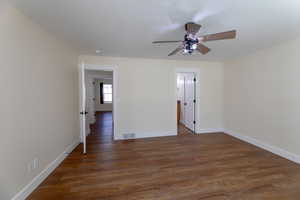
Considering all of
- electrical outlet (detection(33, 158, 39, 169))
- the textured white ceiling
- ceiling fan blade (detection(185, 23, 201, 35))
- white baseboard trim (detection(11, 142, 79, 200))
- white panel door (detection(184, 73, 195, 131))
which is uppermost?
the textured white ceiling

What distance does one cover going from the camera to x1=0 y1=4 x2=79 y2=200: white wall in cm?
148

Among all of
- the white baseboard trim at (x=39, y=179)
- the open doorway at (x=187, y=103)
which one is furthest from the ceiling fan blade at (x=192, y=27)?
the white baseboard trim at (x=39, y=179)

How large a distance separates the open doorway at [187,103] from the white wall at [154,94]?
27cm

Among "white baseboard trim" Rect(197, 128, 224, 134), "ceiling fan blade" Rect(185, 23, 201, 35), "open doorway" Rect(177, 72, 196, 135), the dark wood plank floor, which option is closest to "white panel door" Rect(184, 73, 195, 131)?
"open doorway" Rect(177, 72, 196, 135)

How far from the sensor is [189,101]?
5016mm

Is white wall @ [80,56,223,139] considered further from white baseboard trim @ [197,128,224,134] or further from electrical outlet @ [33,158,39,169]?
electrical outlet @ [33,158,39,169]

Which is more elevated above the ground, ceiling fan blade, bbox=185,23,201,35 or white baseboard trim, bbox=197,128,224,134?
ceiling fan blade, bbox=185,23,201,35

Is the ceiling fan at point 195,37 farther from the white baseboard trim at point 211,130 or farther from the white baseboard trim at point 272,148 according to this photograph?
the white baseboard trim at point 211,130

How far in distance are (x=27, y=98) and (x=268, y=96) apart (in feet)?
15.5

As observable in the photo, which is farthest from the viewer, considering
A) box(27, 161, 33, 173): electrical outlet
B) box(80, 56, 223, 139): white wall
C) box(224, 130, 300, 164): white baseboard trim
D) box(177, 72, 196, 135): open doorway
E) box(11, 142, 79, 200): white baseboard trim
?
box(177, 72, 196, 135): open doorway

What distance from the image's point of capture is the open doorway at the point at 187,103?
15.4 ft

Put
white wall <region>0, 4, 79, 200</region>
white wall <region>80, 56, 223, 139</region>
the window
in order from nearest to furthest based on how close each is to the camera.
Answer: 1. white wall <region>0, 4, 79, 200</region>
2. white wall <region>80, 56, 223, 139</region>
3. the window

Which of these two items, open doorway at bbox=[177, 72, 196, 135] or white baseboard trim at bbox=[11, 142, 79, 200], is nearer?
white baseboard trim at bbox=[11, 142, 79, 200]

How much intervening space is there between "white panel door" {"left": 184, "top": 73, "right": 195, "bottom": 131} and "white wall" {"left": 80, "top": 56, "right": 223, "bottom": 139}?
29 cm
